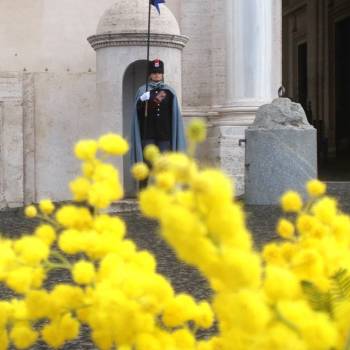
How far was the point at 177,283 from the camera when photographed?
17.6ft

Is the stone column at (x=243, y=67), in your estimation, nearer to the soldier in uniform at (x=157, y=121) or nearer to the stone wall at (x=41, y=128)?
the stone wall at (x=41, y=128)

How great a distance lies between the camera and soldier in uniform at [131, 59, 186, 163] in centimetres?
1008

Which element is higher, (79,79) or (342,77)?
(342,77)

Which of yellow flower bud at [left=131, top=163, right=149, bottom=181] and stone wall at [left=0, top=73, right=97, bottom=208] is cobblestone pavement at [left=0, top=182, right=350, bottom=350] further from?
yellow flower bud at [left=131, top=163, right=149, bottom=181]

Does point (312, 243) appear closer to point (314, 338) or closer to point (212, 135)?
point (314, 338)

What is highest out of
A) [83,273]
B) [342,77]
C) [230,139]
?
[342,77]

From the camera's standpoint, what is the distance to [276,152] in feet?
33.7

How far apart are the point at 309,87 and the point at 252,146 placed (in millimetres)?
18063

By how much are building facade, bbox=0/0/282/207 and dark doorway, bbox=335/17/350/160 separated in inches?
567

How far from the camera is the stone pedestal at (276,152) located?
33.2ft

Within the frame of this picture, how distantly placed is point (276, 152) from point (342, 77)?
1820 cm

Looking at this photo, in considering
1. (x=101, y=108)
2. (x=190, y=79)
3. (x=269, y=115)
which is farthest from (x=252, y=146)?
(x=190, y=79)

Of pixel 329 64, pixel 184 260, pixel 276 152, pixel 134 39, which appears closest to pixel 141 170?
pixel 184 260

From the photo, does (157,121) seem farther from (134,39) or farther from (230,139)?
(230,139)
